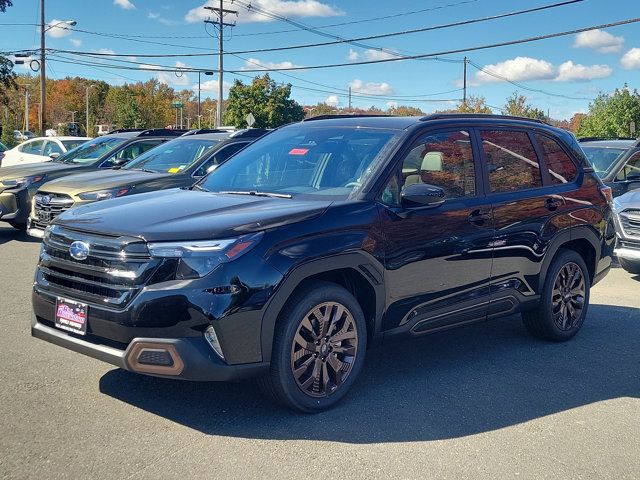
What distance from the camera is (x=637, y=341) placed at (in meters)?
6.08

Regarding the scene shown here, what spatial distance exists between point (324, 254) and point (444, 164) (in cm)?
147

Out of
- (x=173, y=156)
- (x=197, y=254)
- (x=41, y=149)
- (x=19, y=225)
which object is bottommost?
(x=19, y=225)

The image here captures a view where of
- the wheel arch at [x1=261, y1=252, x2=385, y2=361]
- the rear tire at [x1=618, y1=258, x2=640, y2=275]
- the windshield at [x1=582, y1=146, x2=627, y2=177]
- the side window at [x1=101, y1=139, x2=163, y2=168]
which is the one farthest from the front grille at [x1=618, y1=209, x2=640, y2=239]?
the side window at [x1=101, y1=139, x2=163, y2=168]

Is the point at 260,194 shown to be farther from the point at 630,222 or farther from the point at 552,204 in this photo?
the point at 630,222

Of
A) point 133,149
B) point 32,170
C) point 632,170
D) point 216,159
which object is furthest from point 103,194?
point 632,170

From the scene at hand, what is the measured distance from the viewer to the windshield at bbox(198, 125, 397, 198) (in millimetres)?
4684

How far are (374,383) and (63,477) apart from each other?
220cm

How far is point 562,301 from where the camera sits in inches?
232

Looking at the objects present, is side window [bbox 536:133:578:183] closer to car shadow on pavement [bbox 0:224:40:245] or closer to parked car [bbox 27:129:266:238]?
parked car [bbox 27:129:266:238]

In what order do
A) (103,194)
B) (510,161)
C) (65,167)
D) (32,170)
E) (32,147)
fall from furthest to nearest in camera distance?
1. (32,147)
2. (65,167)
3. (32,170)
4. (103,194)
5. (510,161)

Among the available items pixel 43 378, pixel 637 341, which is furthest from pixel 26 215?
pixel 637 341

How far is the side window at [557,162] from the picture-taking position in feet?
19.3

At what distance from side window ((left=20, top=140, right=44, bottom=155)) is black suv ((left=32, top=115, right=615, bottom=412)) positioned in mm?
13462

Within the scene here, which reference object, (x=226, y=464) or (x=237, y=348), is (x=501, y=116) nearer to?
(x=237, y=348)
